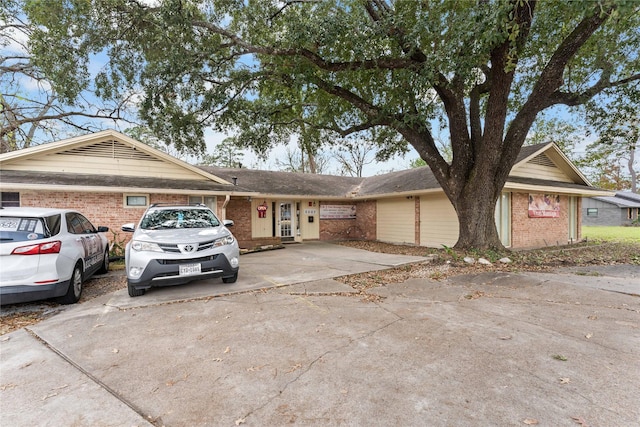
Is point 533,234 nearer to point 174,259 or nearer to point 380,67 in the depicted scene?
point 380,67

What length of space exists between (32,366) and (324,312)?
10.7 feet

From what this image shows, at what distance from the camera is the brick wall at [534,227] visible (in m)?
12.2

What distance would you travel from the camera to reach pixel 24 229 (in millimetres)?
4328

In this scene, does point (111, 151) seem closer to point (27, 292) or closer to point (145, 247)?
point (145, 247)

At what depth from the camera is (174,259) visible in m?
5.03

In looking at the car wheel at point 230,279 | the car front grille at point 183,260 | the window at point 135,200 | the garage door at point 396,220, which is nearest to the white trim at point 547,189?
the garage door at point 396,220

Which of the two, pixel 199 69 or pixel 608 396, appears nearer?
pixel 608 396

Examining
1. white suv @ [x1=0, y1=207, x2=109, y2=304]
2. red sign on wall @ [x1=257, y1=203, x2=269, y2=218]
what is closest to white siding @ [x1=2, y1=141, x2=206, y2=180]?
red sign on wall @ [x1=257, y1=203, x2=269, y2=218]

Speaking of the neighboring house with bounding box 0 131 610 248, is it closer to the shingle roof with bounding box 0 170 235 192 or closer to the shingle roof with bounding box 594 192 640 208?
the shingle roof with bounding box 0 170 235 192

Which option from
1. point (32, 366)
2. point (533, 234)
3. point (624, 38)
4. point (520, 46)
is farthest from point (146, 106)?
point (533, 234)

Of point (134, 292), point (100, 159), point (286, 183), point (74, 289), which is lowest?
point (134, 292)

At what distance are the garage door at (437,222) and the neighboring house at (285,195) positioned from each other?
0.04 meters

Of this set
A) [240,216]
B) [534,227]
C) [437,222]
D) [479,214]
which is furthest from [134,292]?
[534,227]

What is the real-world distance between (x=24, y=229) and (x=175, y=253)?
6.60ft
